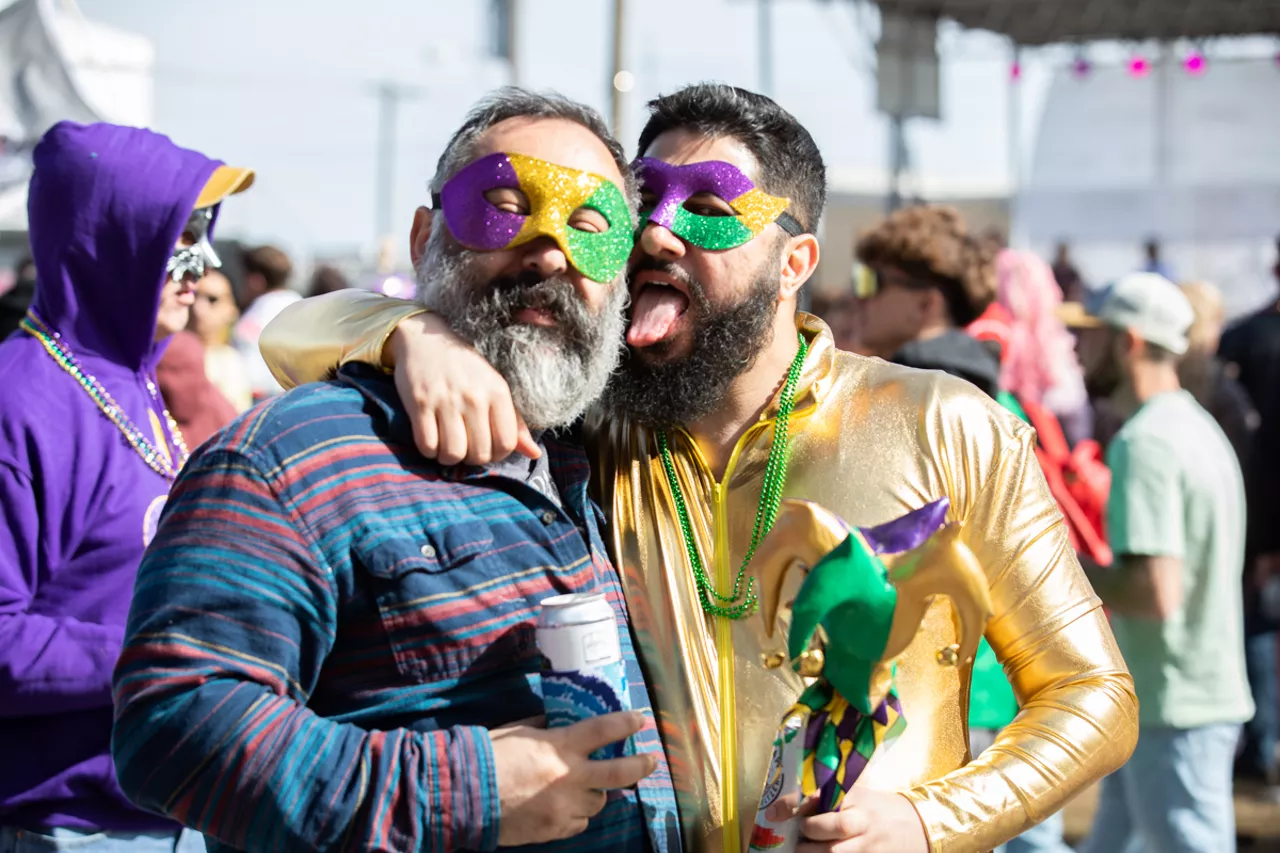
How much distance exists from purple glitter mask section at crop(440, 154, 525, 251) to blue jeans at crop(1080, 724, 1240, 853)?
9.36 feet

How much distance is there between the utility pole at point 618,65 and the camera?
13039 millimetres

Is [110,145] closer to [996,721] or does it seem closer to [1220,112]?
[996,721]

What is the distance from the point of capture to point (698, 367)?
2342mm

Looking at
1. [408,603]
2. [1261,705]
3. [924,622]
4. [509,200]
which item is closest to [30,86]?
[509,200]

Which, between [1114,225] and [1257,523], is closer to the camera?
[1257,523]

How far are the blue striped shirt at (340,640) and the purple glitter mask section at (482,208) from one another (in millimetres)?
295

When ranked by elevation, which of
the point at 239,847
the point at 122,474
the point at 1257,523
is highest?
the point at 122,474

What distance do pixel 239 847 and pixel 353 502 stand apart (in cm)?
47

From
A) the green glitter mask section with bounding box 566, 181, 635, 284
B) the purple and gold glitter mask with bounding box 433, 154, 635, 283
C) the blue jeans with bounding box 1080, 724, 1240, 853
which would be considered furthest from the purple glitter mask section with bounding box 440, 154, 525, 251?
the blue jeans with bounding box 1080, 724, 1240, 853

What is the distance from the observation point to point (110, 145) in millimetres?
2787

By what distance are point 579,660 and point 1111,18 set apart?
14816 mm

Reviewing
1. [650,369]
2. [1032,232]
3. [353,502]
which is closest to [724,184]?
[650,369]

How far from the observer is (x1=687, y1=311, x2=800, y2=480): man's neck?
2.40 meters

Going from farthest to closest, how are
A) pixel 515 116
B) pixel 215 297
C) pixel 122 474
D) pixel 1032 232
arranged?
pixel 1032 232, pixel 215 297, pixel 122 474, pixel 515 116
